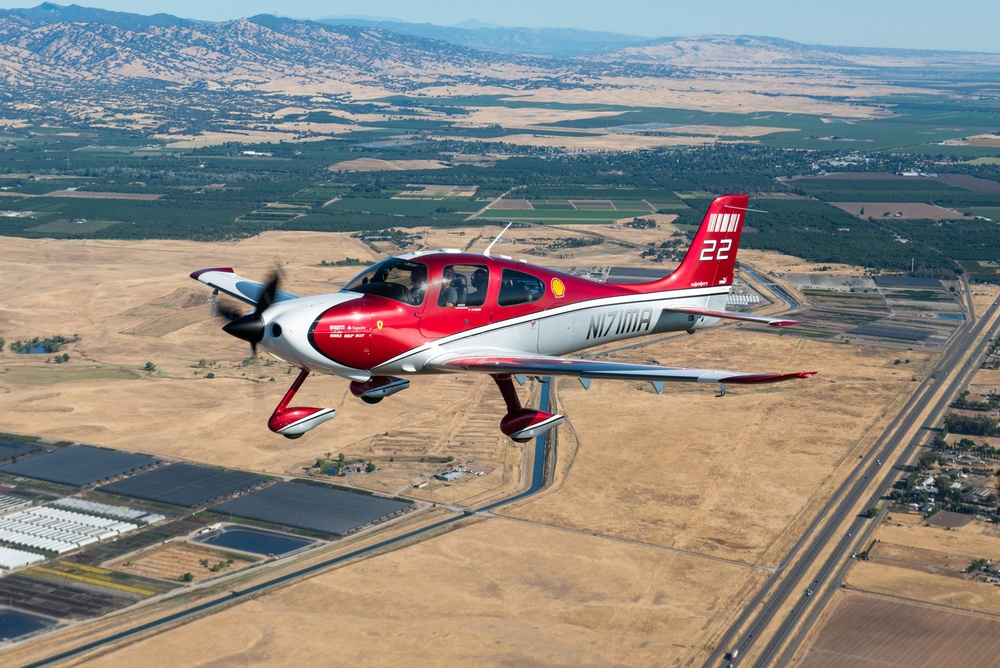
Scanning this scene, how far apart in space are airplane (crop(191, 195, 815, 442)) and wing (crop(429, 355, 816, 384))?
1.8 inches

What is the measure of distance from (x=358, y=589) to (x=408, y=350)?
4798 cm

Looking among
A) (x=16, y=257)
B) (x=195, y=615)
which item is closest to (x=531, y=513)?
(x=195, y=615)

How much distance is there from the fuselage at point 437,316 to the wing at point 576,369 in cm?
103

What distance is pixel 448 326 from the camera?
4022cm

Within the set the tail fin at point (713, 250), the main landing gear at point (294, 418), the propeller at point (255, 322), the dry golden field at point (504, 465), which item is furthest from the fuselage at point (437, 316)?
the dry golden field at point (504, 465)

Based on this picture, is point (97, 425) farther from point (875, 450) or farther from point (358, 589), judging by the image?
point (875, 450)

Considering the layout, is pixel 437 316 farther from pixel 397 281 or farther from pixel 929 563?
pixel 929 563

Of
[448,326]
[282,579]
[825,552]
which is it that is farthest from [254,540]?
[448,326]

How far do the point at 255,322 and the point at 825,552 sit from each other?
2617 inches

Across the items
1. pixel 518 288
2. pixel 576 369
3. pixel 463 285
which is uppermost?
pixel 463 285

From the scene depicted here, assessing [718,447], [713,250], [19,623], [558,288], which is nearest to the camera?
[558,288]

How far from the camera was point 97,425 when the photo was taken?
116 metres

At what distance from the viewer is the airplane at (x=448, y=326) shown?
37.1 meters

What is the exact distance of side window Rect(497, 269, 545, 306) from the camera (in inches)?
1647
